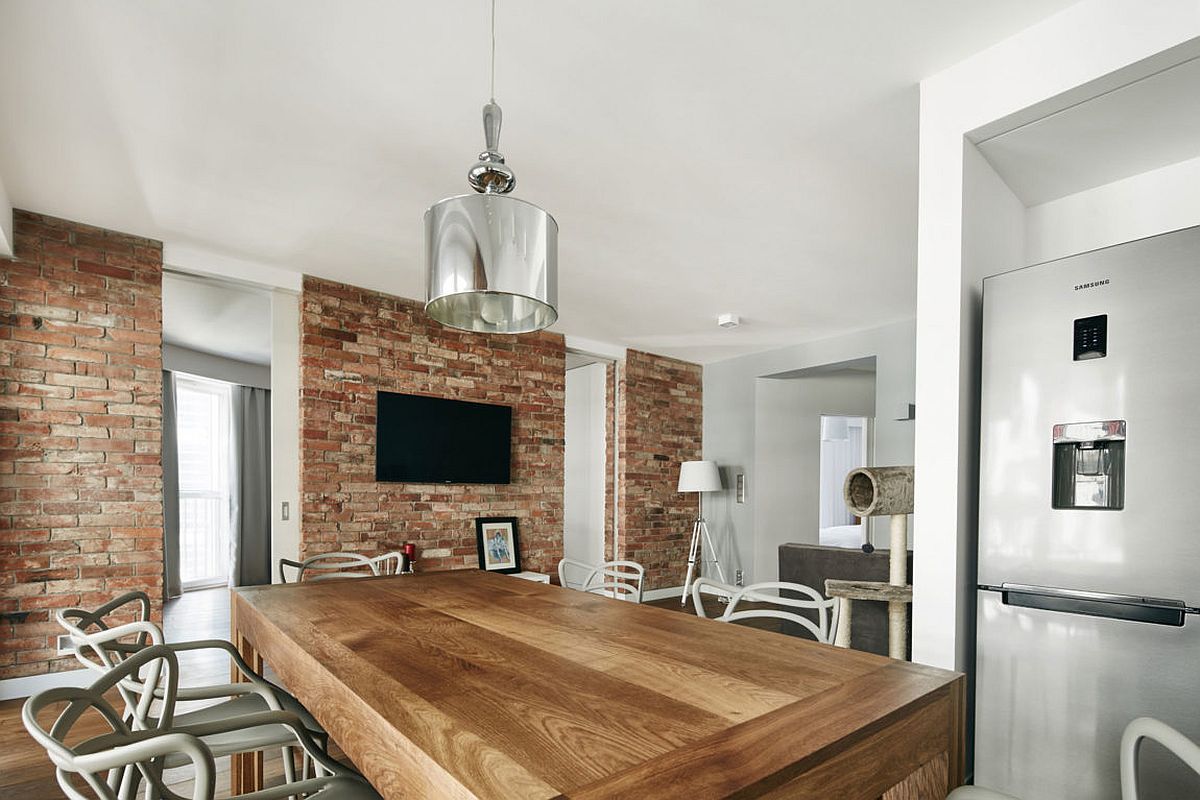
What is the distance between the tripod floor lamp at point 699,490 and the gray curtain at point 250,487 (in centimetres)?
446

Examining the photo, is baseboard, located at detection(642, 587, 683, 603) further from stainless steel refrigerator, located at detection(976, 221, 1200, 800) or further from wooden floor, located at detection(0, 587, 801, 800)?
stainless steel refrigerator, located at detection(976, 221, 1200, 800)

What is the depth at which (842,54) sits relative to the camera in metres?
2.04

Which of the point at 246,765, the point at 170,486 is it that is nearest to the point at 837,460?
the point at 170,486

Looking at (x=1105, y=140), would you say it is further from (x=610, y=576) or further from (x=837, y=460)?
(x=837, y=460)

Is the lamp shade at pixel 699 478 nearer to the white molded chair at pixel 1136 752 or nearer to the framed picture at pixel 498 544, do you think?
the framed picture at pixel 498 544

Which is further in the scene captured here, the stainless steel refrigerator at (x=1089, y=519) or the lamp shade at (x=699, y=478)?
the lamp shade at (x=699, y=478)

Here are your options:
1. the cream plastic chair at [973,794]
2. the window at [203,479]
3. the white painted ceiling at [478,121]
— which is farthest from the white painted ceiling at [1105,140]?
the window at [203,479]

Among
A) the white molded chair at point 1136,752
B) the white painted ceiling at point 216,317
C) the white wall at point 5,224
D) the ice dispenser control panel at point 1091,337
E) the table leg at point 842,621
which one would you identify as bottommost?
the table leg at point 842,621

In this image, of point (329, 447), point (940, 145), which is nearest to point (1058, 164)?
point (940, 145)

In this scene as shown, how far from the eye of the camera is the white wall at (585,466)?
262 inches

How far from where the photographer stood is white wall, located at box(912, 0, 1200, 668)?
1.89 metres

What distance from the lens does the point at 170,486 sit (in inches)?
257

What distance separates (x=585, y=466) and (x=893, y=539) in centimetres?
459

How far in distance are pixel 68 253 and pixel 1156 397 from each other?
4687 mm
